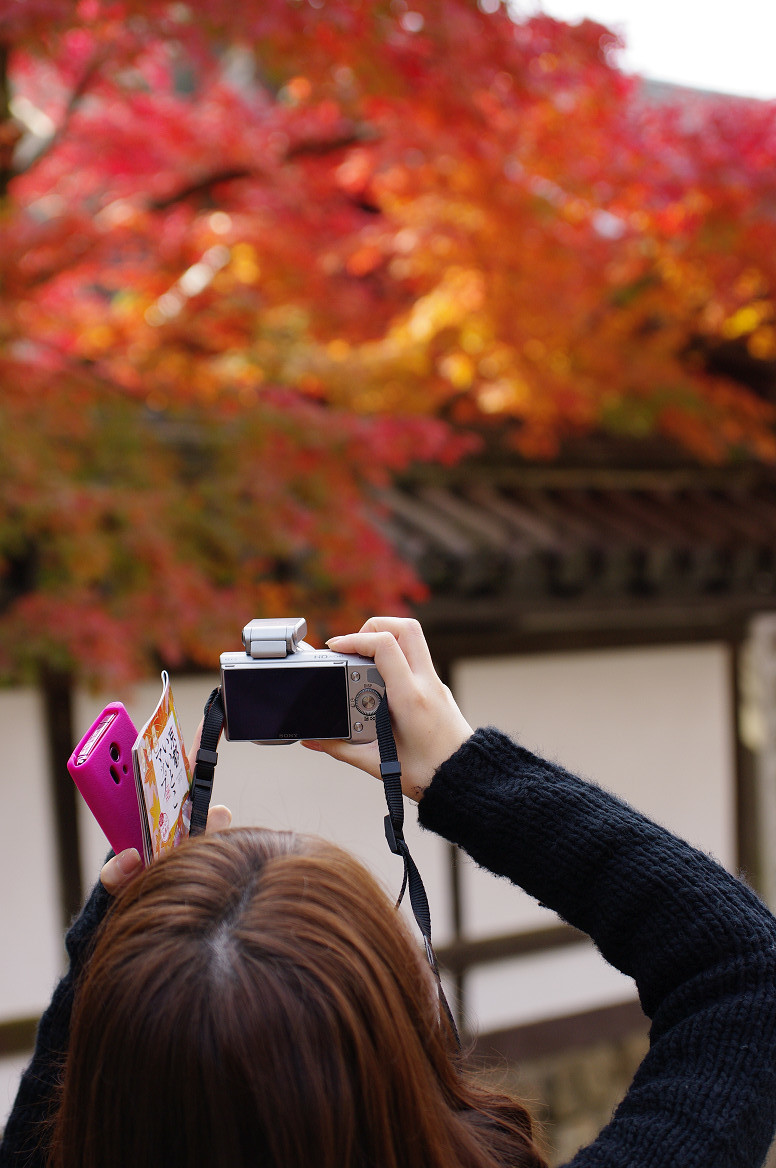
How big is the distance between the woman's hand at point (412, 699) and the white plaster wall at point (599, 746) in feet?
12.5

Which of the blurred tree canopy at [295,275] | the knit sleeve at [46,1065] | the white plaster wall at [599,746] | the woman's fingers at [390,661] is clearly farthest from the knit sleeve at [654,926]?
the white plaster wall at [599,746]

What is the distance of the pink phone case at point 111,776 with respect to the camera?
981 millimetres

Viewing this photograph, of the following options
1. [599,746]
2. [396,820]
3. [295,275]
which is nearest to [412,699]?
[396,820]

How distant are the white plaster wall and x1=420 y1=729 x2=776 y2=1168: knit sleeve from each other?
3.81 m

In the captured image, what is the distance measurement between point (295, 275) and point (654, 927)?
135 inches

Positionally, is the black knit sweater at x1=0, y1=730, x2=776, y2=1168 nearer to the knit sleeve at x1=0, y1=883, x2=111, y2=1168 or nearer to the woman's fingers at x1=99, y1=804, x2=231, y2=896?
the woman's fingers at x1=99, y1=804, x2=231, y2=896

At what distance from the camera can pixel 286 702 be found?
1105mm

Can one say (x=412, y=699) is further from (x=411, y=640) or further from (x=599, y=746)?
(x=599, y=746)

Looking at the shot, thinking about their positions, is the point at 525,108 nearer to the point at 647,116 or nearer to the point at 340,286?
the point at 647,116

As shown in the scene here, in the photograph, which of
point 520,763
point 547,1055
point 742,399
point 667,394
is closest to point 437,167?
point 667,394

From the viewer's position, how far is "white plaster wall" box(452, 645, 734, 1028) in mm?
5020

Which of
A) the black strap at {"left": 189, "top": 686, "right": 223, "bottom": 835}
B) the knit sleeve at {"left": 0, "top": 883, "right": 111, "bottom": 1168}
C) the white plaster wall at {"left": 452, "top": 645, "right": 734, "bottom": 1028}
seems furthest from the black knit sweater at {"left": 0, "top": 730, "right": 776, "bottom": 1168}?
the white plaster wall at {"left": 452, "top": 645, "right": 734, "bottom": 1028}

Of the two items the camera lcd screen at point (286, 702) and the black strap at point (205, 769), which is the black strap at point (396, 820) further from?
the black strap at point (205, 769)

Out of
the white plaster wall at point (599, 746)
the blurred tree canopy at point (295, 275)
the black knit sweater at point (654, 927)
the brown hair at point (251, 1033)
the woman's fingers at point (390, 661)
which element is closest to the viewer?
the brown hair at point (251, 1033)
